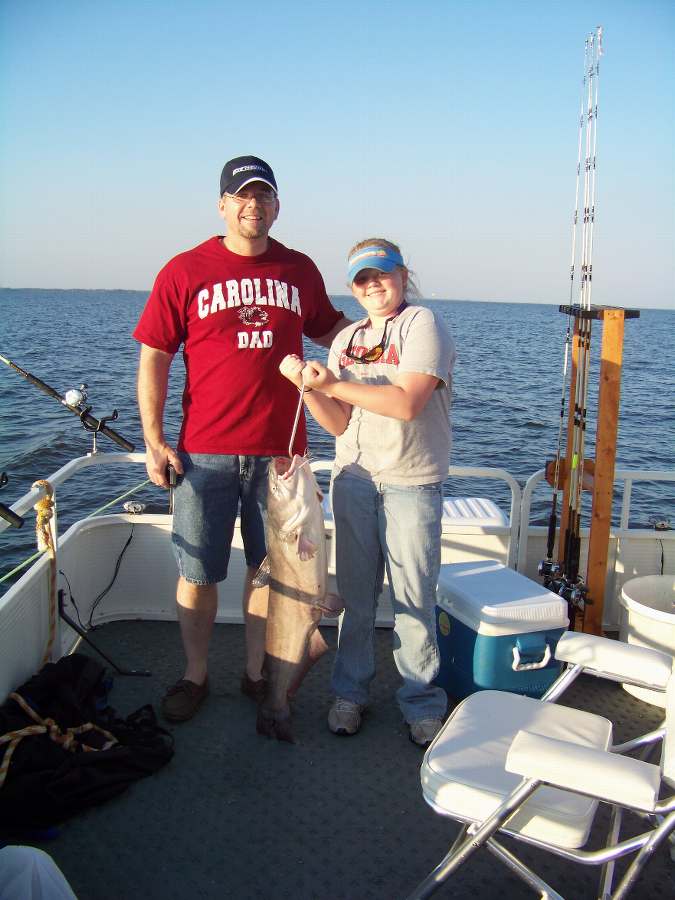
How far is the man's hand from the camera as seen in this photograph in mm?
3705

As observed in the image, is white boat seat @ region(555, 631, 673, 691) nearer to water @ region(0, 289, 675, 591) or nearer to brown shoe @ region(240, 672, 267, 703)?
brown shoe @ region(240, 672, 267, 703)

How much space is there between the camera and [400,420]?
342cm

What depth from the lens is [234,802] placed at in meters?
3.36

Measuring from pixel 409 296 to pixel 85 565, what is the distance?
280 centimetres

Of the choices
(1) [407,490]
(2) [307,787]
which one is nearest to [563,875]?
(2) [307,787]

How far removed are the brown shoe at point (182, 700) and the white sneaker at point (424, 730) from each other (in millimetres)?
1172

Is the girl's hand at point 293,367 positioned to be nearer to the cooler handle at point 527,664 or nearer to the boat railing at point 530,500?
the cooler handle at point 527,664

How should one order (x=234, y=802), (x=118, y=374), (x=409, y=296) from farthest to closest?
(x=118, y=374), (x=409, y=296), (x=234, y=802)

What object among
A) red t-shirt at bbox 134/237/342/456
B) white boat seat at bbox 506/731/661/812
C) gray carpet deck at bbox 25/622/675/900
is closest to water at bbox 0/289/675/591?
gray carpet deck at bbox 25/622/675/900

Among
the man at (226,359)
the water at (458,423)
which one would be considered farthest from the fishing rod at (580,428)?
the water at (458,423)

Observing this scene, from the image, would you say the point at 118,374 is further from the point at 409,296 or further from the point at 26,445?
the point at 409,296

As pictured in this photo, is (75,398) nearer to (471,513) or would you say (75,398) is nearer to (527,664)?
(471,513)

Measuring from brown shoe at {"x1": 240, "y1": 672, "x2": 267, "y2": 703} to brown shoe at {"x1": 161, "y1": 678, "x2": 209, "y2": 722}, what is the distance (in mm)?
241

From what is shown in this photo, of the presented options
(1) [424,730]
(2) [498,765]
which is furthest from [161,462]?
(2) [498,765]
